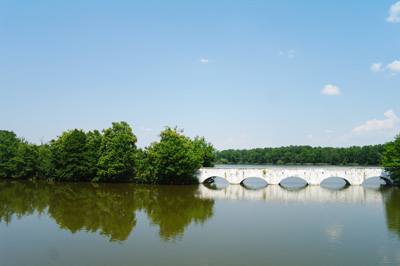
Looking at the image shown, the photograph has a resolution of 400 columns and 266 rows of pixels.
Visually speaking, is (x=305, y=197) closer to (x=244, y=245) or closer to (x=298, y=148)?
(x=244, y=245)

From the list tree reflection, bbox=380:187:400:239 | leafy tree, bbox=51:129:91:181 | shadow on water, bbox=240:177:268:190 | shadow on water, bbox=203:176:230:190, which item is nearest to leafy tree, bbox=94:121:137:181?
leafy tree, bbox=51:129:91:181

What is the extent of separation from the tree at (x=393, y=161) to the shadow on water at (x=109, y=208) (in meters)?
28.4

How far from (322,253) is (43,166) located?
51.8 metres

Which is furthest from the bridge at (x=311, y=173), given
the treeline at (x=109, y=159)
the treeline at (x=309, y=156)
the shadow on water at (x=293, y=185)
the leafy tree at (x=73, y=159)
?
the treeline at (x=309, y=156)

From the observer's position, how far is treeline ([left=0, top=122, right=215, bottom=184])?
1828 inches

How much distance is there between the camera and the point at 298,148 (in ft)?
386

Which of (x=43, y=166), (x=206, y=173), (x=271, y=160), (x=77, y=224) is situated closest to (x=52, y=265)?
(x=77, y=224)

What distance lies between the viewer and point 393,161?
42469 mm

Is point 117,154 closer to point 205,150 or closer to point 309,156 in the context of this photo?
point 205,150

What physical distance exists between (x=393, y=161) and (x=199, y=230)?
117 ft

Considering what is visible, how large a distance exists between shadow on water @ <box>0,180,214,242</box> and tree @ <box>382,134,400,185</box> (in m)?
28.4

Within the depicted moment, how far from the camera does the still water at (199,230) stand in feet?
51.9

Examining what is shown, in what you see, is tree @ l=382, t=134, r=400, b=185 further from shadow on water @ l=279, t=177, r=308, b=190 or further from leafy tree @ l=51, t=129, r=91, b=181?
leafy tree @ l=51, t=129, r=91, b=181

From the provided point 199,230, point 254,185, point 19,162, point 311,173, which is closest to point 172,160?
point 254,185
